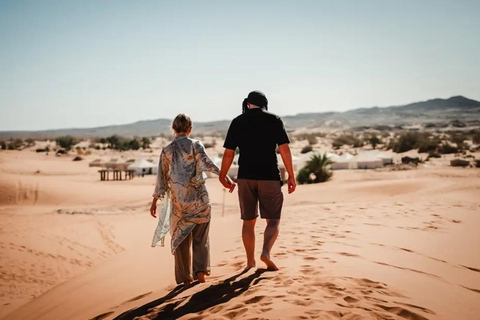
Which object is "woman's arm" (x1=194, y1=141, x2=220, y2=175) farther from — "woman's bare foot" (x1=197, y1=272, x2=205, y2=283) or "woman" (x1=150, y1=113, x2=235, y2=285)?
"woman's bare foot" (x1=197, y1=272, x2=205, y2=283)

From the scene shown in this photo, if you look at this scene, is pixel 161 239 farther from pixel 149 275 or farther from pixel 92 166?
Answer: pixel 92 166

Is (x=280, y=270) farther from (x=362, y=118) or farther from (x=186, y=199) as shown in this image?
(x=362, y=118)

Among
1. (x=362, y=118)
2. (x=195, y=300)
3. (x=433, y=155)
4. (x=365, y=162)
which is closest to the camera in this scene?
(x=195, y=300)

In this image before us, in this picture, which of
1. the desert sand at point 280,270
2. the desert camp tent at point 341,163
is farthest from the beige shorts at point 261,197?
the desert camp tent at point 341,163

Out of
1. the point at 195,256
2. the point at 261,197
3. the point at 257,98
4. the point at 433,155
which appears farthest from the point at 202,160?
the point at 433,155

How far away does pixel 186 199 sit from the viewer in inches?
171

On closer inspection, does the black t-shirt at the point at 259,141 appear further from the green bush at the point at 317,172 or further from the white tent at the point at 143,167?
the white tent at the point at 143,167

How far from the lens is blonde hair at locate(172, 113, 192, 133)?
4.39m

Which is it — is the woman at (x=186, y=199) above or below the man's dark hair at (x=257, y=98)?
below

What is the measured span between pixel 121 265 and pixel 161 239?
2.86 metres

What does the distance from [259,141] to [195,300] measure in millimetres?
1674

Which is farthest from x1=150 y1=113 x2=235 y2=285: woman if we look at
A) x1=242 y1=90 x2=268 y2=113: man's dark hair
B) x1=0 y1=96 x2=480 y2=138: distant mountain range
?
x1=0 y1=96 x2=480 y2=138: distant mountain range

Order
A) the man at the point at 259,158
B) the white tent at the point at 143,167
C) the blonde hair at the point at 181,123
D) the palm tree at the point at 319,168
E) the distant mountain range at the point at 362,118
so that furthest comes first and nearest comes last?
the distant mountain range at the point at 362,118 → the white tent at the point at 143,167 → the palm tree at the point at 319,168 → the blonde hair at the point at 181,123 → the man at the point at 259,158

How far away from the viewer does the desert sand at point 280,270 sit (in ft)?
11.5
